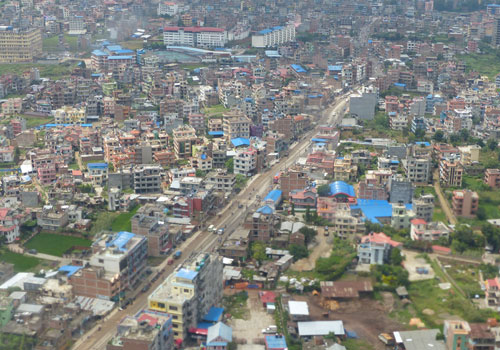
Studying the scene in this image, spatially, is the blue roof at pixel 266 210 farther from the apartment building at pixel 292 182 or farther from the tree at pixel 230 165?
the tree at pixel 230 165

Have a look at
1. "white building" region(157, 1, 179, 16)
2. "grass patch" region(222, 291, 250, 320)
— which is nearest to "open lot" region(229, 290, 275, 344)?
"grass patch" region(222, 291, 250, 320)

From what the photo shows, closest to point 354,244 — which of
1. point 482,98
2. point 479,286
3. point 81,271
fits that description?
point 479,286

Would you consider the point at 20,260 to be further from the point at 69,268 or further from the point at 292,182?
the point at 292,182

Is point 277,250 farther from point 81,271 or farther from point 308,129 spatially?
point 308,129

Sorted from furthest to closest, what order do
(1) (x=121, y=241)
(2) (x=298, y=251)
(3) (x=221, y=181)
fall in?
(3) (x=221, y=181) < (2) (x=298, y=251) < (1) (x=121, y=241)

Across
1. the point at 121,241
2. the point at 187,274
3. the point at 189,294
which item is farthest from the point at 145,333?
the point at 121,241

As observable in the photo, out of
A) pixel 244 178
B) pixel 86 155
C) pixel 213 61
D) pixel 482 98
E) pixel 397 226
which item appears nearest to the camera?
pixel 397 226
